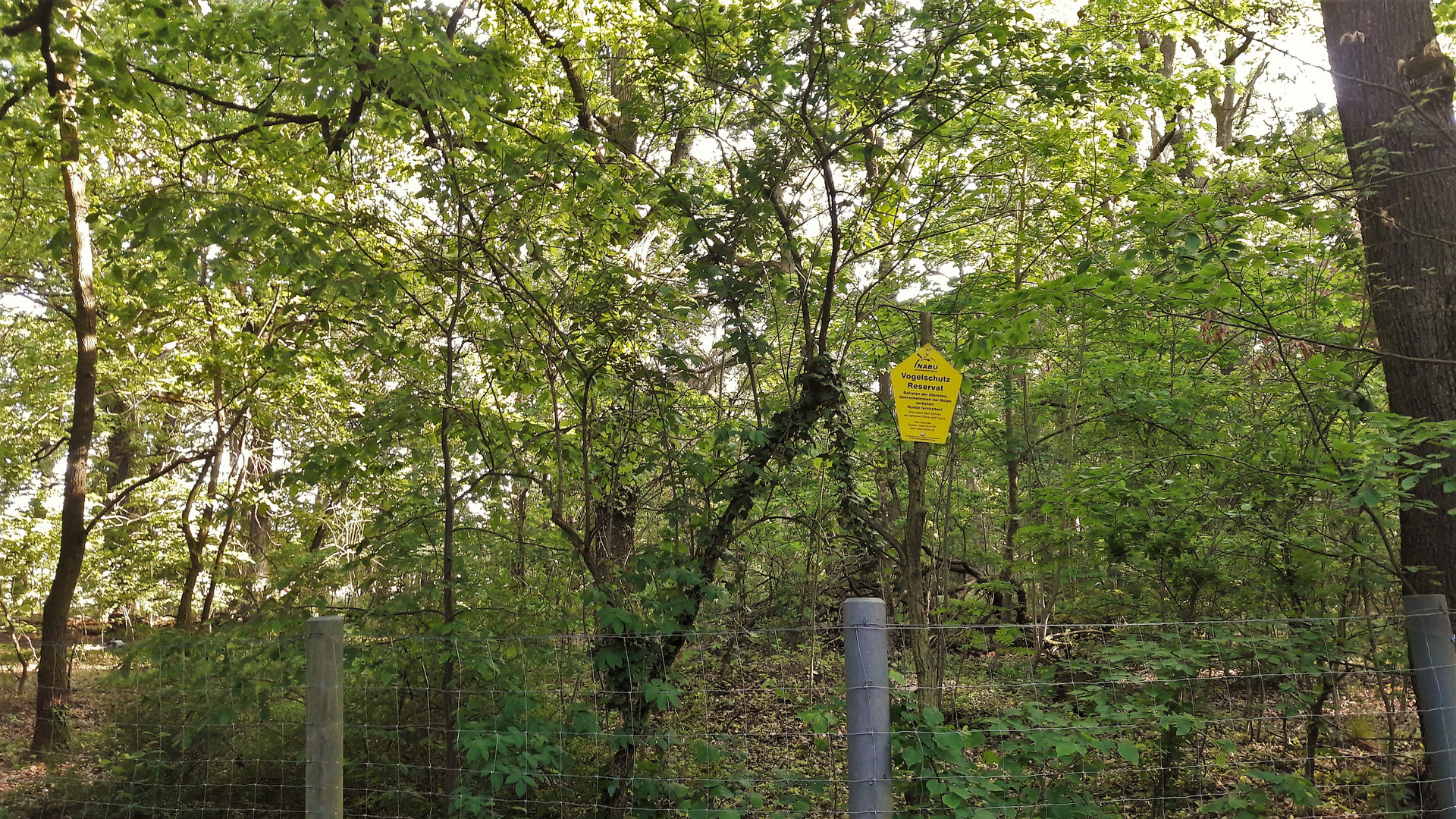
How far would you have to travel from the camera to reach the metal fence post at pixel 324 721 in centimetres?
315

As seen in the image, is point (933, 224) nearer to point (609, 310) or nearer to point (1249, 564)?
point (609, 310)

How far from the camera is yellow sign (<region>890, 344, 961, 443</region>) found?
395 centimetres

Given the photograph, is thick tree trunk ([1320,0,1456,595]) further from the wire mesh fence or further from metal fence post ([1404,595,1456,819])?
metal fence post ([1404,595,1456,819])

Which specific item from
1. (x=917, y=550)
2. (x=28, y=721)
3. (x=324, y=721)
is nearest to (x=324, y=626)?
(x=324, y=721)

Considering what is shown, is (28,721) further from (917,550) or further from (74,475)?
(917,550)

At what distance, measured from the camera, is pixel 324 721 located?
3.16 m

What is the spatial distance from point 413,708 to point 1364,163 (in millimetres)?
5691

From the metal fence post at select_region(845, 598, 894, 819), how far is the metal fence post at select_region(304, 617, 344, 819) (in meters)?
1.87

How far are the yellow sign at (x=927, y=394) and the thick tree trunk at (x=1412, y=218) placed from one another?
1.99m

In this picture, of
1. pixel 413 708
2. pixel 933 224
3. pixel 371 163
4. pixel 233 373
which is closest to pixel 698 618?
pixel 413 708

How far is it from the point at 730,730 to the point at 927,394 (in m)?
3.30

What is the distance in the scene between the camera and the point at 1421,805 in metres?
3.80

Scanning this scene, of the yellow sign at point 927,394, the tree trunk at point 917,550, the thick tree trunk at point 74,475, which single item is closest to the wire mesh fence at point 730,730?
the tree trunk at point 917,550

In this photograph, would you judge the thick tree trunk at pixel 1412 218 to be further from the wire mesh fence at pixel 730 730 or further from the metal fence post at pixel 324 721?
the metal fence post at pixel 324 721
